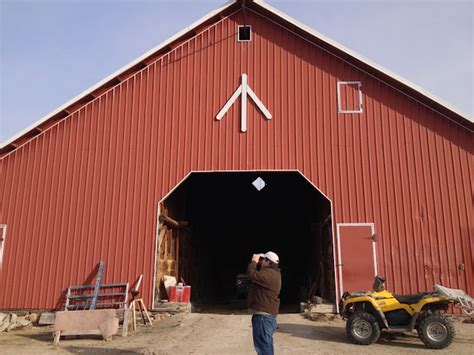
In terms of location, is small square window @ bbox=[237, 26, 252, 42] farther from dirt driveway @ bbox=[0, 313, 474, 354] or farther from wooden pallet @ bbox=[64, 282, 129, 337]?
dirt driveway @ bbox=[0, 313, 474, 354]

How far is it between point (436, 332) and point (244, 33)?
1048 cm

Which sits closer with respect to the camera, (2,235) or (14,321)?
(14,321)

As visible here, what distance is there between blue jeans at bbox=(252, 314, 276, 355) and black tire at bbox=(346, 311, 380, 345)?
3.80m

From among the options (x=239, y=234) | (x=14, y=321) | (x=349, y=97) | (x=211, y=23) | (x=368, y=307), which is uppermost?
(x=211, y=23)

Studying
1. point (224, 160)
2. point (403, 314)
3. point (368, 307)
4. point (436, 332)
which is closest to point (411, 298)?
point (403, 314)

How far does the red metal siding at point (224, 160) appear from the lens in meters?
12.3

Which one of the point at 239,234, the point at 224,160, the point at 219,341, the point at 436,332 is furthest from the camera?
the point at 239,234

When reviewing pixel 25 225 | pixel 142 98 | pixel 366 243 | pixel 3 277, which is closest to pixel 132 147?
pixel 142 98

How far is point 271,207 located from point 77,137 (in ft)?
43.1

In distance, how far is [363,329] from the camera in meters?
8.87

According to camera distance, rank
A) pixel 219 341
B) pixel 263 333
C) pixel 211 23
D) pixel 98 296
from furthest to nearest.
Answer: pixel 211 23 < pixel 98 296 < pixel 219 341 < pixel 263 333

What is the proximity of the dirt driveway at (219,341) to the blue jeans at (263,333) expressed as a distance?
280cm

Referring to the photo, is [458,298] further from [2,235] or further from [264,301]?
[2,235]

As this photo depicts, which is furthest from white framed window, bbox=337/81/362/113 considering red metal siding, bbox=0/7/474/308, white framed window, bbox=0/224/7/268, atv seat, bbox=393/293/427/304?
white framed window, bbox=0/224/7/268
